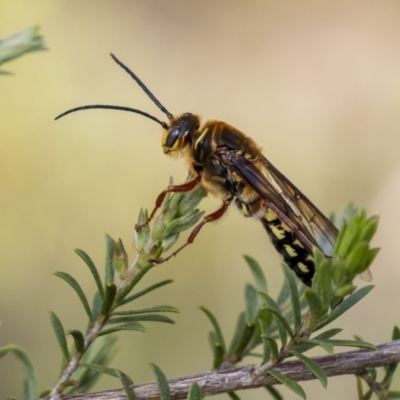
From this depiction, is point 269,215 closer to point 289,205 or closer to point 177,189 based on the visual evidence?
point 289,205

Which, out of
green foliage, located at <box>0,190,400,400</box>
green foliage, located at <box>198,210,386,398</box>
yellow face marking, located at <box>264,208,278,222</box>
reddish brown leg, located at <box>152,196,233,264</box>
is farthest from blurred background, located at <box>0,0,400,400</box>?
green foliage, located at <box>198,210,386,398</box>

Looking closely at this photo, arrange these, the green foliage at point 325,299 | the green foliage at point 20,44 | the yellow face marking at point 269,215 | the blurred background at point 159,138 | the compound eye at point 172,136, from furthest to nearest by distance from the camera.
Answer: the blurred background at point 159,138 → the compound eye at point 172,136 → the yellow face marking at point 269,215 → the green foliage at point 20,44 → the green foliage at point 325,299

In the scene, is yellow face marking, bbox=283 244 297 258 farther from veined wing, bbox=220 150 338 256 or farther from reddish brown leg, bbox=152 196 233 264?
reddish brown leg, bbox=152 196 233 264

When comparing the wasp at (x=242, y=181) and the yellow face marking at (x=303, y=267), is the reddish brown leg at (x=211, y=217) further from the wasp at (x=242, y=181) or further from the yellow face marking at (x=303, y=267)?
the yellow face marking at (x=303, y=267)

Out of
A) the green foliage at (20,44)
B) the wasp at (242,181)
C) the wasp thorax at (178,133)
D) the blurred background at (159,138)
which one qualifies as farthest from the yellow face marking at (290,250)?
the blurred background at (159,138)

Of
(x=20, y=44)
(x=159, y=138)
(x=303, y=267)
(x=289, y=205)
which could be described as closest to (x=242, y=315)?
(x=303, y=267)

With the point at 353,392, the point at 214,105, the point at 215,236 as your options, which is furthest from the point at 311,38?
the point at 353,392
